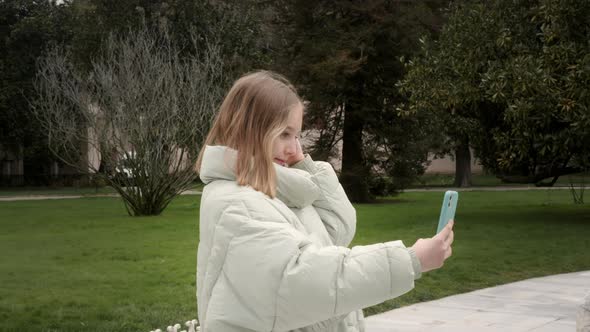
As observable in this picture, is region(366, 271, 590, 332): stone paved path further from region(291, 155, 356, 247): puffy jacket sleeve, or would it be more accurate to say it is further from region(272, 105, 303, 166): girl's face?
region(272, 105, 303, 166): girl's face

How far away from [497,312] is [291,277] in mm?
6648

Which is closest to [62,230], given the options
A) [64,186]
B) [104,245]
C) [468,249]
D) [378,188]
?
[104,245]

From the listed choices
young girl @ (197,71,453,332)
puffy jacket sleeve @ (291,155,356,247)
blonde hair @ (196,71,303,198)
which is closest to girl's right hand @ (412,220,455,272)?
Answer: young girl @ (197,71,453,332)

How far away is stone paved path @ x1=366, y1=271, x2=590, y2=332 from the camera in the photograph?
24.6ft

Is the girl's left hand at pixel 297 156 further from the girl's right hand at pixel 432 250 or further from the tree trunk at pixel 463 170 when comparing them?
the tree trunk at pixel 463 170

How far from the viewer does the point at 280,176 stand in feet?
7.72

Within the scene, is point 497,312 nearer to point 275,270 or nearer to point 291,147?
point 291,147

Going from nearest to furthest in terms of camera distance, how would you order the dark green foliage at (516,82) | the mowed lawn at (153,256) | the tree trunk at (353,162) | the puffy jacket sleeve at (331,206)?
the puffy jacket sleeve at (331,206), the mowed lawn at (153,256), the dark green foliage at (516,82), the tree trunk at (353,162)

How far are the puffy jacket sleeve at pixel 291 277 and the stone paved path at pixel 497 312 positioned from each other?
5373mm

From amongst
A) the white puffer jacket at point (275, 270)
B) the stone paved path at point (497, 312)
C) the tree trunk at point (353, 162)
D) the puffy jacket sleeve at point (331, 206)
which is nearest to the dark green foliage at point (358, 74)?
the tree trunk at point (353, 162)

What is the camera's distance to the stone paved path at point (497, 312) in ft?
24.6

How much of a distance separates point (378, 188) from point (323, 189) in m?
25.6

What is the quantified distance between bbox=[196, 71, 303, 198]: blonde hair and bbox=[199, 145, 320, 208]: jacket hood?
3cm

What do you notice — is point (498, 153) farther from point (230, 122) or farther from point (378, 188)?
point (230, 122)
